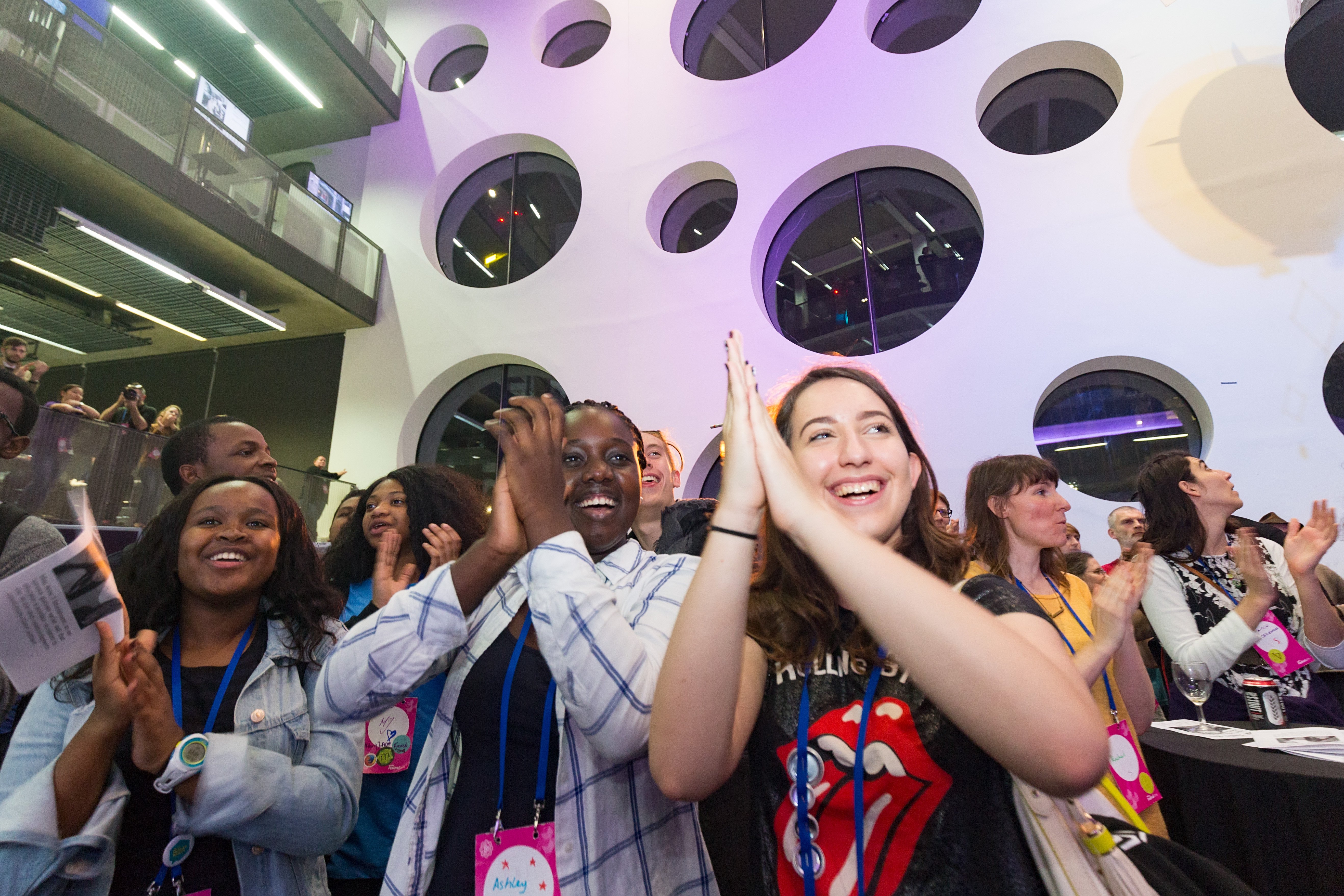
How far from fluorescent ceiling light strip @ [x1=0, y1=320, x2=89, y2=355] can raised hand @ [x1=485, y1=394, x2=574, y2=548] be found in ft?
36.4

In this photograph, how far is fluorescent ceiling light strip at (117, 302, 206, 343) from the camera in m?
8.37

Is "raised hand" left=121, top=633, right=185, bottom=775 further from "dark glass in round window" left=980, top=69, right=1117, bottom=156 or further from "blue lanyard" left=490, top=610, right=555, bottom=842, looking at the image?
"dark glass in round window" left=980, top=69, right=1117, bottom=156

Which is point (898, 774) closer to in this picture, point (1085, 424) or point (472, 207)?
point (1085, 424)

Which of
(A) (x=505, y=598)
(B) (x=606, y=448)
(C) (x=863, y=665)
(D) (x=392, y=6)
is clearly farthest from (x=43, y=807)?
(D) (x=392, y=6)

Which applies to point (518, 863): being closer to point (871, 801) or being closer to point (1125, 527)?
point (871, 801)

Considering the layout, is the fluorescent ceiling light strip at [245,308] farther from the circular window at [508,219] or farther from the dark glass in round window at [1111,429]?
the dark glass in round window at [1111,429]

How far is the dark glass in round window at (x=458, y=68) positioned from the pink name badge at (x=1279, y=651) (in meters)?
10.7

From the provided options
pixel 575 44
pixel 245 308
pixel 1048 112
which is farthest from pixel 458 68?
pixel 1048 112

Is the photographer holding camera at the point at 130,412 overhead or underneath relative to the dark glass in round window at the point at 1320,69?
underneath

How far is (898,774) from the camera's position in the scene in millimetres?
1000

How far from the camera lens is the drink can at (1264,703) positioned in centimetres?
241

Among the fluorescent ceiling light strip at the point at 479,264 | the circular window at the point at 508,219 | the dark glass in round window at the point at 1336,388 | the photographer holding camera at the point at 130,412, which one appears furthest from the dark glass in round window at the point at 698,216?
the photographer holding camera at the point at 130,412

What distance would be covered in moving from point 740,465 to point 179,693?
147cm

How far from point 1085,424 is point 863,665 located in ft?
18.0
